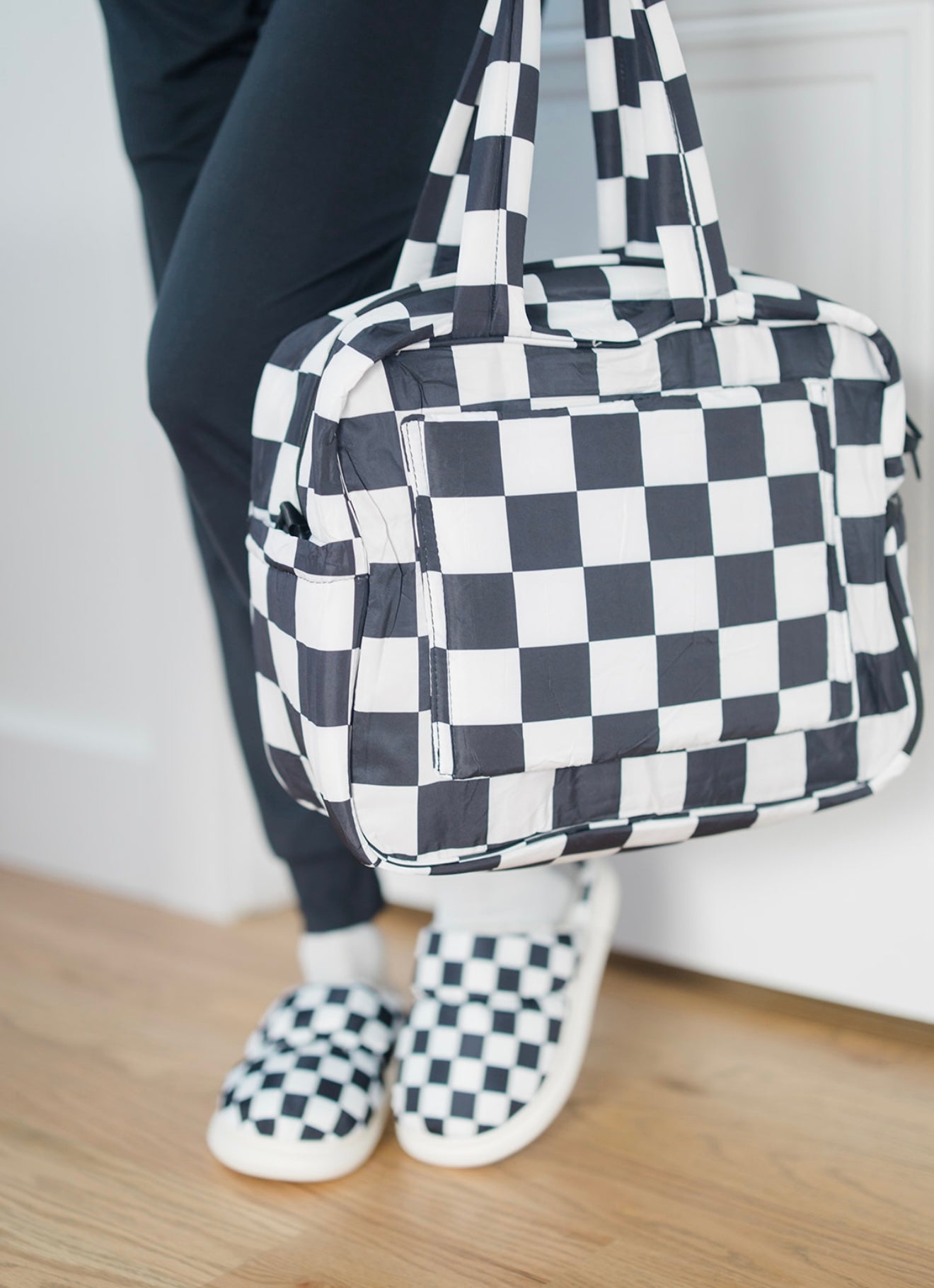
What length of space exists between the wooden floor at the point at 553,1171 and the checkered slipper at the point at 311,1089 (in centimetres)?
2

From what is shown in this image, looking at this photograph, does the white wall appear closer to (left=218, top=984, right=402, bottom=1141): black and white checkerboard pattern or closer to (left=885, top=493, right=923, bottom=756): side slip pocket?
(left=218, top=984, right=402, bottom=1141): black and white checkerboard pattern

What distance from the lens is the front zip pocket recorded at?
25.4 inches

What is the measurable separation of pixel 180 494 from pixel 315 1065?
0.61 m

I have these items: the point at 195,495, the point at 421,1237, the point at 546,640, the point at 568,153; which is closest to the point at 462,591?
the point at 546,640

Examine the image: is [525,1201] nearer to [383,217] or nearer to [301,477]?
[301,477]

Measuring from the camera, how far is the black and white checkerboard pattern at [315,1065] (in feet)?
2.63

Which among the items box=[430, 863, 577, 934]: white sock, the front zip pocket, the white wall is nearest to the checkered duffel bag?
the front zip pocket

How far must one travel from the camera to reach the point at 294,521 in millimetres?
689

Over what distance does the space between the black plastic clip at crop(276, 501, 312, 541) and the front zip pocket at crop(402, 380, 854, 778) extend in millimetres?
77

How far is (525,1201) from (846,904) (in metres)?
0.36

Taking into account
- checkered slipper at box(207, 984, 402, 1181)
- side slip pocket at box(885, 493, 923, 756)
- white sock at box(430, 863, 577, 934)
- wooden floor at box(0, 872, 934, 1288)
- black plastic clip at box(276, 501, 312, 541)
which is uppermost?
black plastic clip at box(276, 501, 312, 541)

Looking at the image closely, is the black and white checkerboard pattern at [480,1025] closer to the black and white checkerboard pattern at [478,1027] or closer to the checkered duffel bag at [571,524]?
the black and white checkerboard pattern at [478,1027]

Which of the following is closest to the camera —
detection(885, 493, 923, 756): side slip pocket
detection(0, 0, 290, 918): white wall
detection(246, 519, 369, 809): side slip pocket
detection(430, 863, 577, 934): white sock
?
detection(246, 519, 369, 809): side slip pocket

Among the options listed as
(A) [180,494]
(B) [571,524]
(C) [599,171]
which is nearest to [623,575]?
(B) [571,524]
